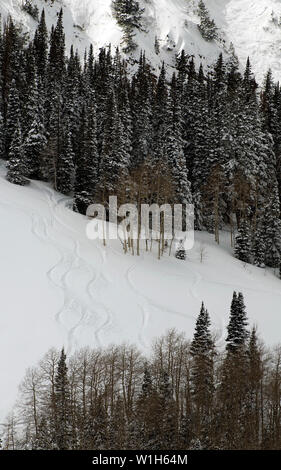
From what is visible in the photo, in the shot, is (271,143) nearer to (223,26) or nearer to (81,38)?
(81,38)

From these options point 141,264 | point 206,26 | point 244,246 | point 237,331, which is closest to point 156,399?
point 237,331

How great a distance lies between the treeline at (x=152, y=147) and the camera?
176 ft

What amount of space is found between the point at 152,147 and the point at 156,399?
44720 mm

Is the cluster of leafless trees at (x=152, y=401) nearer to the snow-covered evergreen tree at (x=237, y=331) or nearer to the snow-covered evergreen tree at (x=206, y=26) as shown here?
the snow-covered evergreen tree at (x=237, y=331)

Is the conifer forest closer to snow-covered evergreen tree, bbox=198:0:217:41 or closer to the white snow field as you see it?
the white snow field

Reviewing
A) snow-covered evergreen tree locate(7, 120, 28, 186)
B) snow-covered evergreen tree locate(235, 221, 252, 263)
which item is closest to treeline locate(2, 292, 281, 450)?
snow-covered evergreen tree locate(235, 221, 252, 263)

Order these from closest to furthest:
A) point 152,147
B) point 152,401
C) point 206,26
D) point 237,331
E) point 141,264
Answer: point 152,401 < point 237,331 < point 141,264 < point 152,147 < point 206,26

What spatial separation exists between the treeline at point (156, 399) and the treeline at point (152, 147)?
22.0 meters

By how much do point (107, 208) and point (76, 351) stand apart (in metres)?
26.6

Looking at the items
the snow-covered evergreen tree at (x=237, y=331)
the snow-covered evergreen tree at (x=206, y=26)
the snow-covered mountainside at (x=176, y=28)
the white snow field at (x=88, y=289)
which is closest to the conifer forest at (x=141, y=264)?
the snow-covered evergreen tree at (x=237, y=331)

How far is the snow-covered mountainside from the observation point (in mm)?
113125

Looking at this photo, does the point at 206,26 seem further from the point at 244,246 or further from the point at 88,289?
the point at 88,289

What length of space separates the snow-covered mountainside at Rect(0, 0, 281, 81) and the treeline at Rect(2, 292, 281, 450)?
90.4 m

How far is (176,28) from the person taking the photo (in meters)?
120
